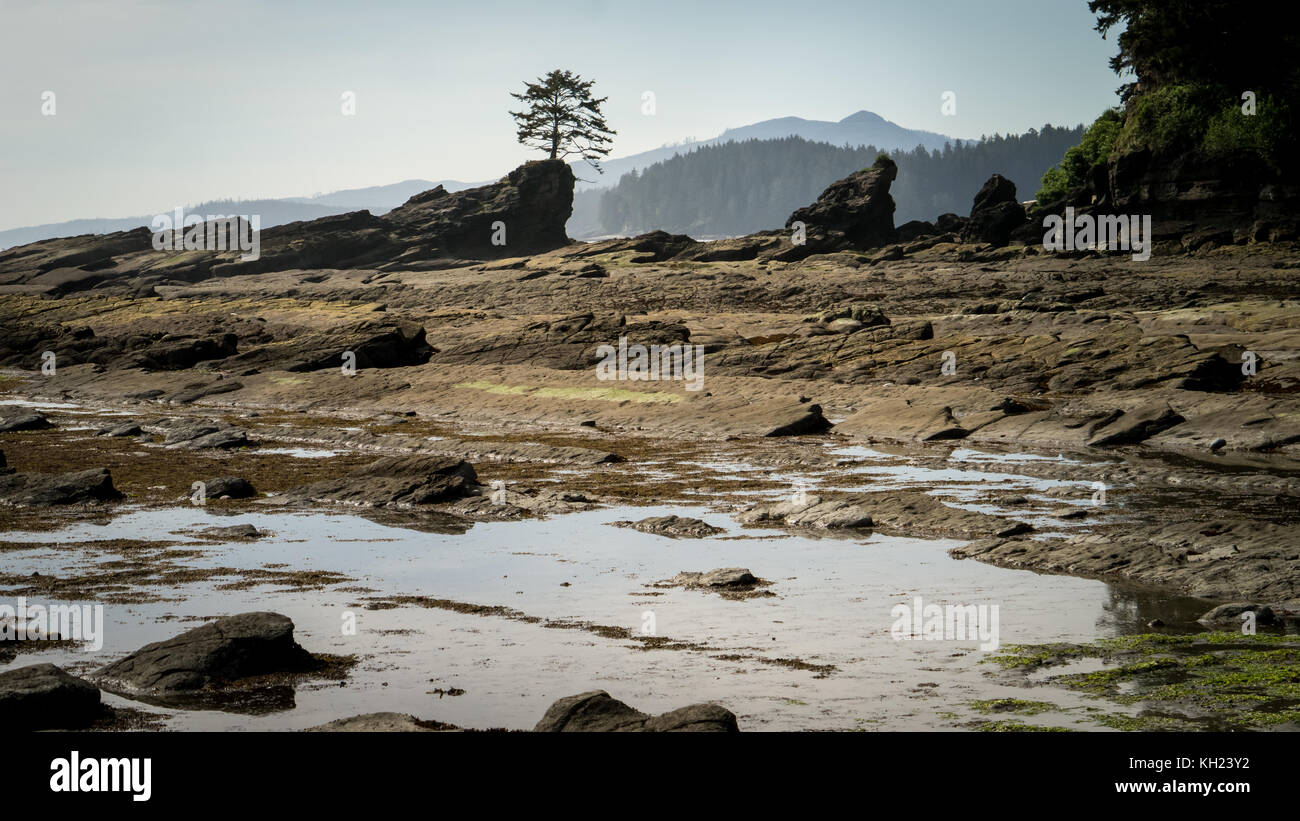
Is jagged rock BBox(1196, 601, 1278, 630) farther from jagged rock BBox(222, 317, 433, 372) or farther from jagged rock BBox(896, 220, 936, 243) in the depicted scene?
jagged rock BBox(896, 220, 936, 243)

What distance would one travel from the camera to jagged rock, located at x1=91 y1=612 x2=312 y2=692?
397 inches

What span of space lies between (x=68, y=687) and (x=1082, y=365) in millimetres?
32603

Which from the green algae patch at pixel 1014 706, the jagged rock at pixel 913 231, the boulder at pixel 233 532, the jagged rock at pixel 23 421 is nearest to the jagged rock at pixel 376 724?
the green algae patch at pixel 1014 706

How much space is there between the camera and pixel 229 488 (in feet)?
72.7

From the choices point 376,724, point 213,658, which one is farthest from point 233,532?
point 376,724

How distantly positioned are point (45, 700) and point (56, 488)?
13914mm

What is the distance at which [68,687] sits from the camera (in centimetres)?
892

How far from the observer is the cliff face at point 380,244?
96062 mm

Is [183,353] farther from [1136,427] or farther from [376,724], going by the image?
[376,724]

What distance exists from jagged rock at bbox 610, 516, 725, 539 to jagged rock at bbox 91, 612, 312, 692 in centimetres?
821

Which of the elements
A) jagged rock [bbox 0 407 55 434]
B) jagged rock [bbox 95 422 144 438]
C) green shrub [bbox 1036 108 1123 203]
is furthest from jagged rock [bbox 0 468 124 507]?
green shrub [bbox 1036 108 1123 203]

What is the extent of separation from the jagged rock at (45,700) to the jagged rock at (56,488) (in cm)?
1297

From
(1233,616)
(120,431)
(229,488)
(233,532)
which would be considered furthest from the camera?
(120,431)
